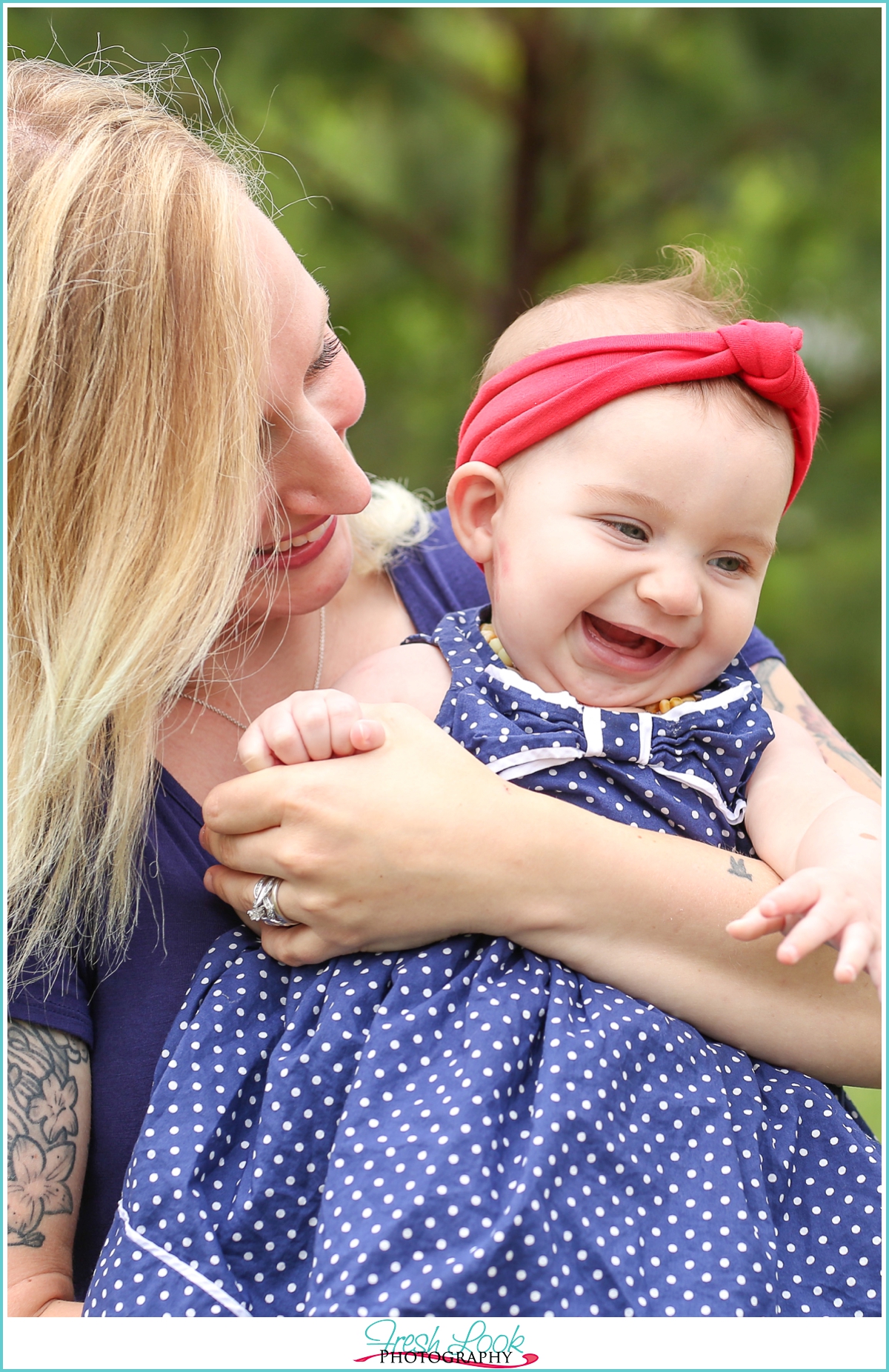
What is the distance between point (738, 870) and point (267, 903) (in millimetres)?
599

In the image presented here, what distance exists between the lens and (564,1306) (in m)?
1.21

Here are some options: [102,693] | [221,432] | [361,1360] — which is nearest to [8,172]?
[221,432]

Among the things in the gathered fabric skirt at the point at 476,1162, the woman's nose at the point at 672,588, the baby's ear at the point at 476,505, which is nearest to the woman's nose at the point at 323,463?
the baby's ear at the point at 476,505

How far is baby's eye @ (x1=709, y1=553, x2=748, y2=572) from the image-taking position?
5.16 ft

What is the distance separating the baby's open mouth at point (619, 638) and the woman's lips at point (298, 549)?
429mm

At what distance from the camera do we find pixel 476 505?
1.71m

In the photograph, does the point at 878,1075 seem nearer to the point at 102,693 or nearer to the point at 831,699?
the point at 102,693

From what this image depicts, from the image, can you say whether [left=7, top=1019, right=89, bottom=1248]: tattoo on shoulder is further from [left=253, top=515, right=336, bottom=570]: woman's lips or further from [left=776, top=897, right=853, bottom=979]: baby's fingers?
[left=776, top=897, right=853, bottom=979]: baby's fingers

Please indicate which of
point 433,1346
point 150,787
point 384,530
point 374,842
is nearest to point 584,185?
point 384,530

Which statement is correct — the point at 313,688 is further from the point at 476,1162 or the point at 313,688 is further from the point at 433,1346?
the point at 433,1346

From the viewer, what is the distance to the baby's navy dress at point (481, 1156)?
1210 mm

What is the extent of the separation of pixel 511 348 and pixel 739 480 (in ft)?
1.38

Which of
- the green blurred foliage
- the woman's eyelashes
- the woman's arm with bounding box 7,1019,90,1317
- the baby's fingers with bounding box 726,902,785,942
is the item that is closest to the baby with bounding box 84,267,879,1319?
the baby's fingers with bounding box 726,902,785,942

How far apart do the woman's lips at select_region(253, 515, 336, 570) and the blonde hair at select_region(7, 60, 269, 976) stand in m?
0.12
